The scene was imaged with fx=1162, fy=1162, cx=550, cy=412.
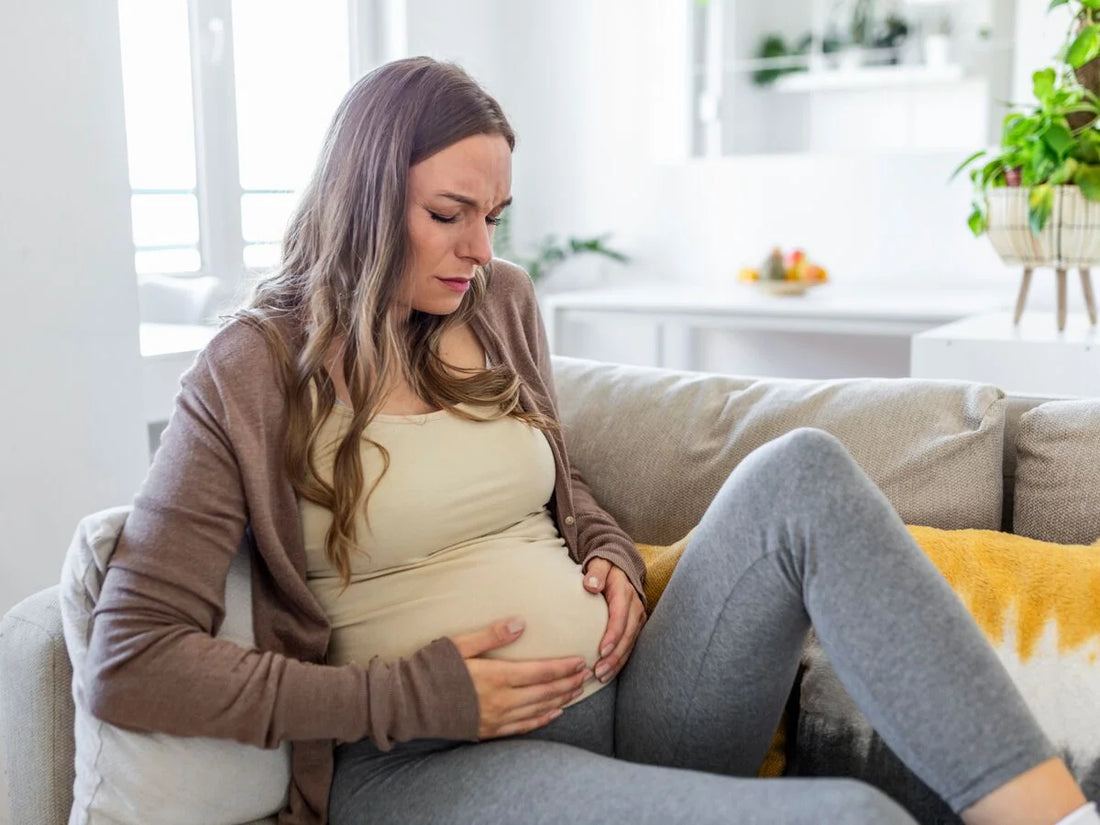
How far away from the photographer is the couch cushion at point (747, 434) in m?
1.43

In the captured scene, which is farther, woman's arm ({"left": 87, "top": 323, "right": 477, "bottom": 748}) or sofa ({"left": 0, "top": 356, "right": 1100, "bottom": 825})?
sofa ({"left": 0, "top": 356, "right": 1100, "bottom": 825})

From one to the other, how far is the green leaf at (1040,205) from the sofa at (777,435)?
591mm

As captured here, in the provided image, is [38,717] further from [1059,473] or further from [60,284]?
[1059,473]

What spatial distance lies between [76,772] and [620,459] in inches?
30.7

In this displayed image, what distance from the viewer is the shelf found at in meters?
3.29

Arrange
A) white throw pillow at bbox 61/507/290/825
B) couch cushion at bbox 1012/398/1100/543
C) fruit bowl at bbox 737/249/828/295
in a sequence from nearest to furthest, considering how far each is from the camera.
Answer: white throw pillow at bbox 61/507/290/825, couch cushion at bbox 1012/398/1100/543, fruit bowl at bbox 737/249/828/295

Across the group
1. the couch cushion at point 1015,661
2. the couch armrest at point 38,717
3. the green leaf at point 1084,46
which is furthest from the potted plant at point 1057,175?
the couch armrest at point 38,717

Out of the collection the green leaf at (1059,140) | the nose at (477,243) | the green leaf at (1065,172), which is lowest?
the nose at (477,243)

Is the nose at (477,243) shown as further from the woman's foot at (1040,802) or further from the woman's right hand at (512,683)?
the woman's foot at (1040,802)

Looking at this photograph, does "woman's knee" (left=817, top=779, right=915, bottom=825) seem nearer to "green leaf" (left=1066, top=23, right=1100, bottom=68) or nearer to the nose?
the nose

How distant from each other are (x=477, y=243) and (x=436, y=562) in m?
0.35

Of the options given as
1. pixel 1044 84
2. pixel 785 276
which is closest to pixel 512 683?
pixel 1044 84

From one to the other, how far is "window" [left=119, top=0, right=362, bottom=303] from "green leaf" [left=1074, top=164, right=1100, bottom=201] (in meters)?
1.53

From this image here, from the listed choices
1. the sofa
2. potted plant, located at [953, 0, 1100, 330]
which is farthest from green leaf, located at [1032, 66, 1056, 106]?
the sofa
